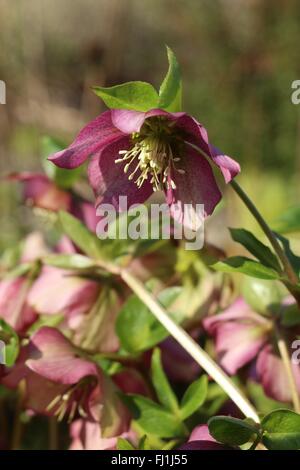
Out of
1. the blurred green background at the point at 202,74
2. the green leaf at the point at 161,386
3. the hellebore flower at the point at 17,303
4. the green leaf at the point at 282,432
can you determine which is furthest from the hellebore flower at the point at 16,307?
the blurred green background at the point at 202,74

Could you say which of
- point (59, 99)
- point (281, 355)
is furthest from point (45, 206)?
point (59, 99)

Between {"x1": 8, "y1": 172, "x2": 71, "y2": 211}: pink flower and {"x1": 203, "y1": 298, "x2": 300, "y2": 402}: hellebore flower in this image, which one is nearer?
{"x1": 203, "y1": 298, "x2": 300, "y2": 402}: hellebore flower

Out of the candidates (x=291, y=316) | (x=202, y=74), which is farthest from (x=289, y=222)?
(x=202, y=74)

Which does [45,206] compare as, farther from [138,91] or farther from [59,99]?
[59,99]

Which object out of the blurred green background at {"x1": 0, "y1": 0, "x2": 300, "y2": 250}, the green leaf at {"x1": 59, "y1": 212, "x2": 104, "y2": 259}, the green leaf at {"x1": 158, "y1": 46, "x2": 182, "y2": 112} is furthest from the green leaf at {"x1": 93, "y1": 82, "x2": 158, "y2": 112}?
the blurred green background at {"x1": 0, "y1": 0, "x2": 300, "y2": 250}

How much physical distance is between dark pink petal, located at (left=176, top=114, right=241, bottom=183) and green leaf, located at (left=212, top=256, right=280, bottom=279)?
2.3 inches

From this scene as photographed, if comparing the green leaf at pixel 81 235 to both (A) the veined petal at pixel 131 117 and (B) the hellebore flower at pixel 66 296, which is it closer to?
(B) the hellebore flower at pixel 66 296

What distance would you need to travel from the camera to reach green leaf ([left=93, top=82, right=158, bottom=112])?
13.4 inches

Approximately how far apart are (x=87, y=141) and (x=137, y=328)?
14 cm

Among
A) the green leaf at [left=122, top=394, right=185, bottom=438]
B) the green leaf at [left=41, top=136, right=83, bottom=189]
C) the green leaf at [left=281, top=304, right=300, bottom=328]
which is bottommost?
the green leaf at [left=122, top=394, right=185, bottom=438]

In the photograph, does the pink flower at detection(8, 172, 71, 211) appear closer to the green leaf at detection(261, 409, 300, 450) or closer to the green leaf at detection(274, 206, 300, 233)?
the green leaf at detection(274, 206, 300, 233)

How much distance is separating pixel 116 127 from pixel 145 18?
5332mm

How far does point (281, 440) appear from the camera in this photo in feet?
1.10

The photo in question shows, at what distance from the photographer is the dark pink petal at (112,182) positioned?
406 millimetres
